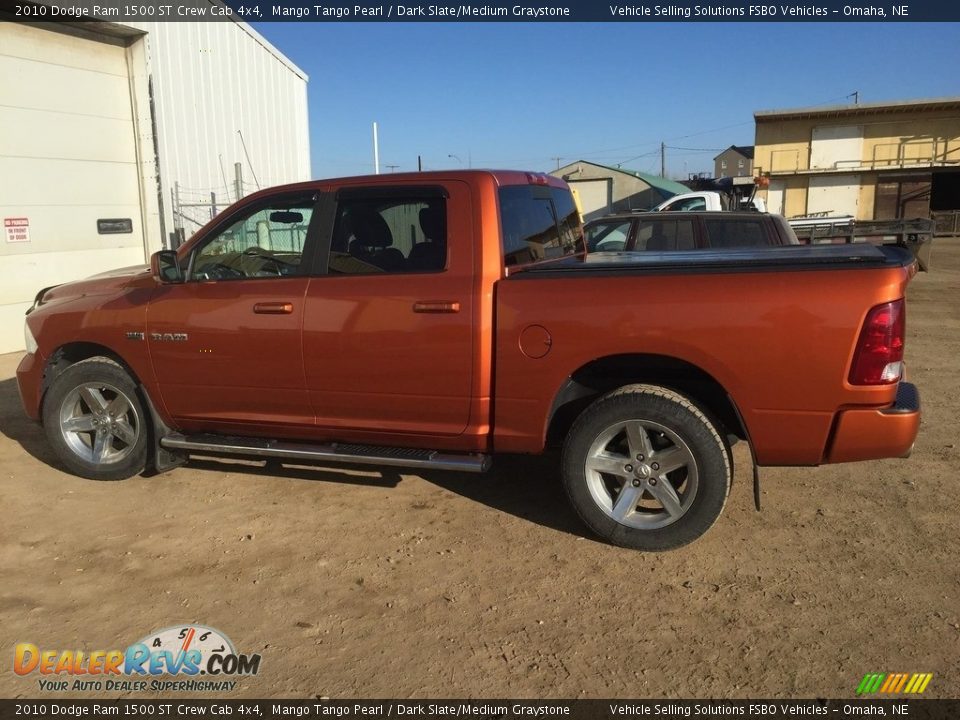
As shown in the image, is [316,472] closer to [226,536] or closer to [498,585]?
[226,536]

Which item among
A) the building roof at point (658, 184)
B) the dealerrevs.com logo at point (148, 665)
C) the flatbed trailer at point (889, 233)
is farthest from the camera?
the building roof at point (658, 184)

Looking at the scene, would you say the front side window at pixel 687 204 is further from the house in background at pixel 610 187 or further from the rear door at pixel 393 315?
the house in background at pixel 610 187

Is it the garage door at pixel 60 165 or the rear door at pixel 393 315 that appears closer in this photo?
the rear door at pixel 393 315

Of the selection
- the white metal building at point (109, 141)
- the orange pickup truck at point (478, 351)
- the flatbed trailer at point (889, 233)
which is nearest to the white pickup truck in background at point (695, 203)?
the flatbed trailer at point (889, 233)

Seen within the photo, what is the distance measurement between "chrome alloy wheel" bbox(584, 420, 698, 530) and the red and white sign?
8622 millimetres

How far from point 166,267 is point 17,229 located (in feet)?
20.0

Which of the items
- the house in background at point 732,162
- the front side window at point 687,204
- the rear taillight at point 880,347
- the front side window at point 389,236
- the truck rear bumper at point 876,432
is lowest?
A: the truck rear bumper at point 876,432

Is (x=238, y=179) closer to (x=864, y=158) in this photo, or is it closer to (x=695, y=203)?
(x=695, y=203)

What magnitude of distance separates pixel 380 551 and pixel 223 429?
4.82ft

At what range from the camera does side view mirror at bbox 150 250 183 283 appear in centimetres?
450

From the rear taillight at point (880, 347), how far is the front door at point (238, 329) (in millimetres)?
2890

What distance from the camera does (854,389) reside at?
10.8 ft

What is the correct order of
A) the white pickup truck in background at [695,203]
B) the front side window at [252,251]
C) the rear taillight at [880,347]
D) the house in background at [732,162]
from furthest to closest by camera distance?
the house in background at [732,162] < the white pickup truck in background at [695,203] < the front side window at [252,251] < the rear taillight at [880,347]

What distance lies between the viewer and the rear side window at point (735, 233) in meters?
7.70
